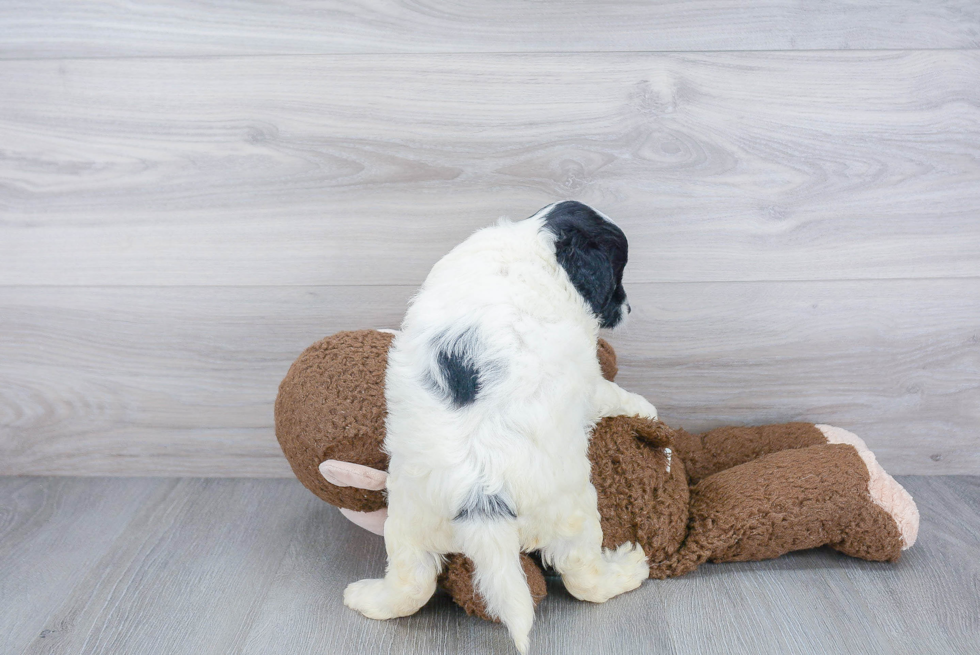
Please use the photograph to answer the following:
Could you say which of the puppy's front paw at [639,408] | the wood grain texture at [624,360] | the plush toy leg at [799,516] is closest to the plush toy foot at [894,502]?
the plush toy leg at [799,516]

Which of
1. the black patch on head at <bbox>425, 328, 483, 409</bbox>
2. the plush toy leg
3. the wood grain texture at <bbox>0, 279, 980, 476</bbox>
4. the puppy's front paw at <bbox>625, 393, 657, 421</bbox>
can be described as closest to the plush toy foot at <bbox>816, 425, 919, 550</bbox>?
the plush toy leg

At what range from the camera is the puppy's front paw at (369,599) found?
1.06 metres

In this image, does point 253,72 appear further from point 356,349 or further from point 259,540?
point 259,540

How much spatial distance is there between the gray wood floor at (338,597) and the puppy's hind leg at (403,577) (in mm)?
26

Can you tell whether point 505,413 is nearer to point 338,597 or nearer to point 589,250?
point 589,250

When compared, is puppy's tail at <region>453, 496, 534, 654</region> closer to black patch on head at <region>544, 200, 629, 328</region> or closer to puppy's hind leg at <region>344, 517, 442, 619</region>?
puppy's hind leg at <region>344, 517, 442, 619</region>

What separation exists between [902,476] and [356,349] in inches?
42.2

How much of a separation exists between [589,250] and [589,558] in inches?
16.8

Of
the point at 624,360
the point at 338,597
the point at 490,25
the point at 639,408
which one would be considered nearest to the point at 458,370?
the point at 639,408

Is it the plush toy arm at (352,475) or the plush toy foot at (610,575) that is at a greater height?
the plush toy arm at (352,475)

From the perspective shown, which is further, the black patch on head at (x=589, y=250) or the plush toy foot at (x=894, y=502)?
the plush toy foot at (x=894, y=502)

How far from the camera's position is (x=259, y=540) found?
1289 millimetres

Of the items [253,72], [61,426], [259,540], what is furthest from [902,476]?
[61,426]

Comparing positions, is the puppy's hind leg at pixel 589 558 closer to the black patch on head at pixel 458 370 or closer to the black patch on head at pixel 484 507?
the black patch on head at pixel 484 507
